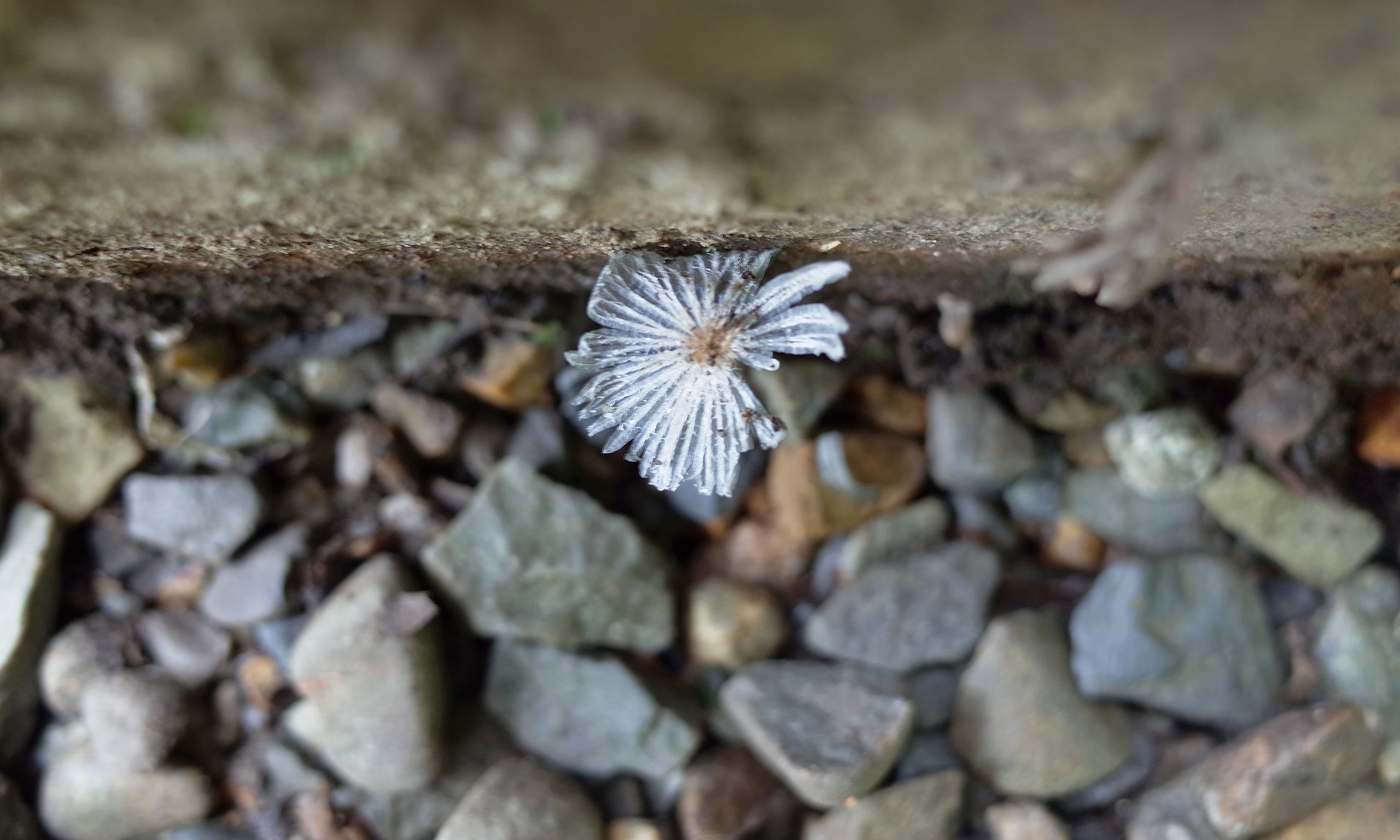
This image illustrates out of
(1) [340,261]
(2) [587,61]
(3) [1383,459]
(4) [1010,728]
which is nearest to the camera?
(2) [587,61]

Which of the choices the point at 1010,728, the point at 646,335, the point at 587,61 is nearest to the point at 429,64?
the point at 587,61

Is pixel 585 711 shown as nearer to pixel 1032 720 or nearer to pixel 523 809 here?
pixel 523 809

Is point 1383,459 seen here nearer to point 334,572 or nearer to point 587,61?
point 587,61

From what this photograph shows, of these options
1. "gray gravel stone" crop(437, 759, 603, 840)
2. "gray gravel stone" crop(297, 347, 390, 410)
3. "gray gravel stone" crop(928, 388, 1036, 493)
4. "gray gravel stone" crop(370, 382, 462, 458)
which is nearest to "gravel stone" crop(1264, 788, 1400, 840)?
"gray gravel stone" crop(928, 388, 1036, 493)

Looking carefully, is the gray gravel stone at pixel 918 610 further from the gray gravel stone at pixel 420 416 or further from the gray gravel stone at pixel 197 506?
the gray gravel stone at pixel 197 506

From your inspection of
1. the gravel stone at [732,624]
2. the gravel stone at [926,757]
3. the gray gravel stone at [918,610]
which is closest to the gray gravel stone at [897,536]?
the gray gravel stone at [918,610]

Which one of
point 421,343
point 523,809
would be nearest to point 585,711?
point 523,809
